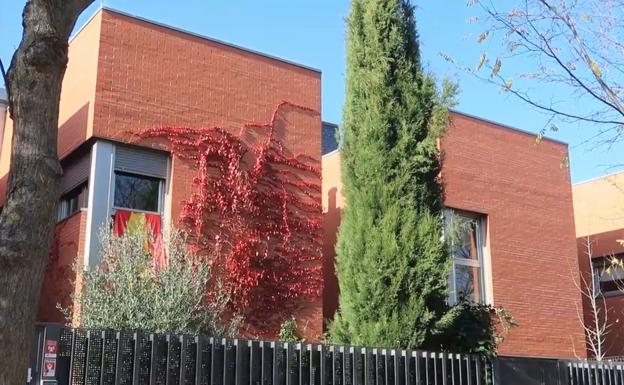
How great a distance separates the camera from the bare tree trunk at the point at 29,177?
3.81 m

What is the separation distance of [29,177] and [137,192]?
799cm

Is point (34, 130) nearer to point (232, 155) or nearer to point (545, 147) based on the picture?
point (232, 155)

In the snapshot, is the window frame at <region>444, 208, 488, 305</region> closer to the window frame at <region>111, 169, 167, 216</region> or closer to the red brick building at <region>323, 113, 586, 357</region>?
the red brick building at <region>323, 113, 586, 357</region>

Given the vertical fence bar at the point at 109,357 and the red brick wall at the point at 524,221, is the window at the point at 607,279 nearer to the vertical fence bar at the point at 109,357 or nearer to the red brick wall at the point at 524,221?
the red brick wall at the point at 524,221

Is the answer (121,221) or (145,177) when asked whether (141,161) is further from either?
(121,221)

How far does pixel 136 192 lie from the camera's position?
11.9 m

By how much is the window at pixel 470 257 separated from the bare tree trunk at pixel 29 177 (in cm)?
1144

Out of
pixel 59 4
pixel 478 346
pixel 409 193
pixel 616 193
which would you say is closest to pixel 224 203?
pixel 409 193

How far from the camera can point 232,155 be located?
490 inches

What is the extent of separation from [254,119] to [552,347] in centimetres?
816

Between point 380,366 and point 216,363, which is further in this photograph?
point 380,366

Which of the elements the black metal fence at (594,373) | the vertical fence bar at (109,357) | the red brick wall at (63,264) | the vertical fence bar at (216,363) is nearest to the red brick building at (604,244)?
the black metal fence at (594,373)

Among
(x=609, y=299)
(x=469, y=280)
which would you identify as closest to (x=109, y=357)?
(x=469, y=280)

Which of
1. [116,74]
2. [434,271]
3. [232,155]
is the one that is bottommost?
[434,271]
